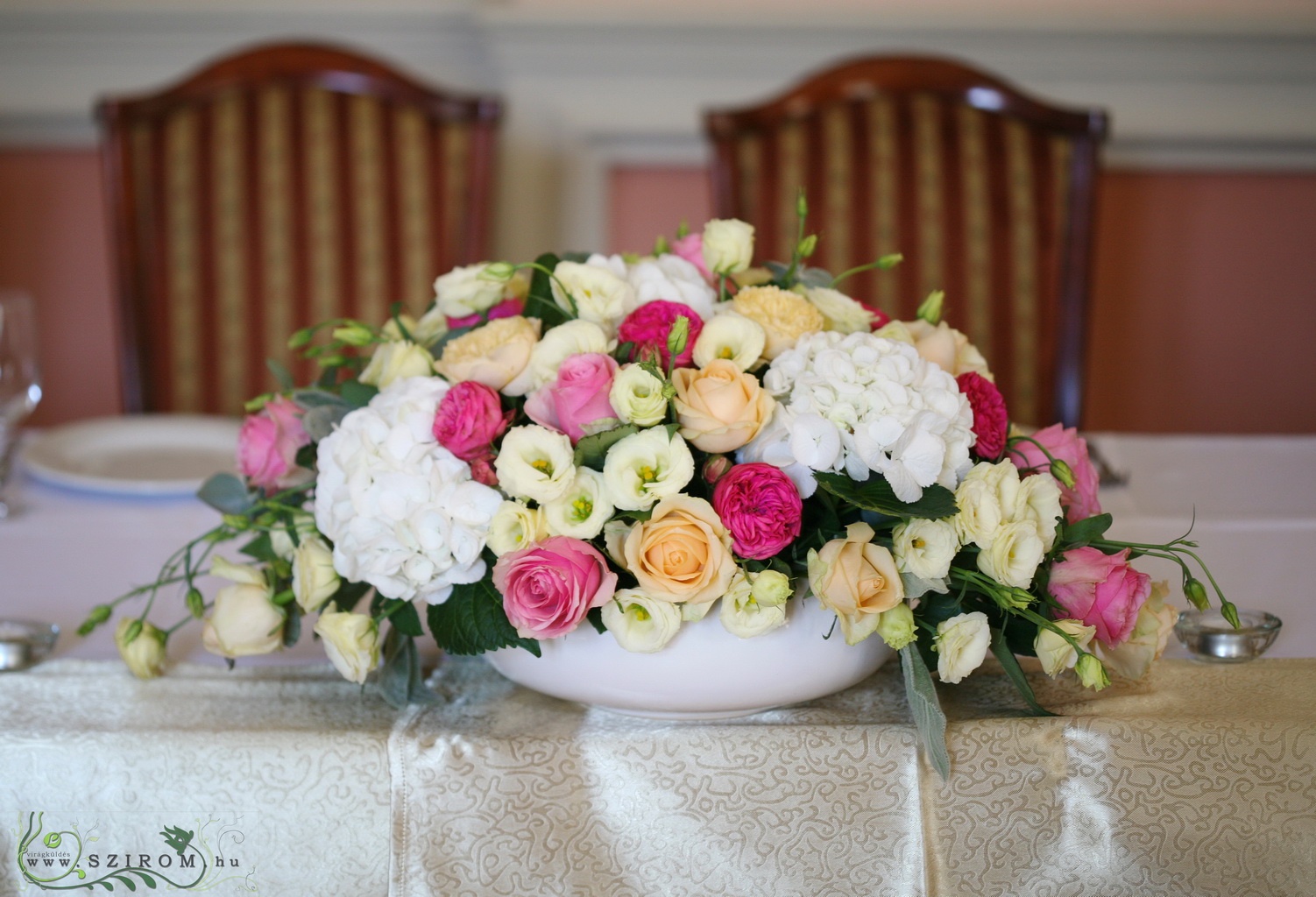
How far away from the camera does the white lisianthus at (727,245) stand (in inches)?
26.7

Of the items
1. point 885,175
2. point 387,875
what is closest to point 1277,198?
point 885,175

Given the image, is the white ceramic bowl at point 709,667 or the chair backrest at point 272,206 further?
the chair backrest at point 272,206

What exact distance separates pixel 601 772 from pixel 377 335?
287 mm

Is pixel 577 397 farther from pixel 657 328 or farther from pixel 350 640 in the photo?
pixel 350 640

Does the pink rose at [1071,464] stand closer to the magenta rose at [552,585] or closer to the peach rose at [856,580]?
the peach rose at [856,580]

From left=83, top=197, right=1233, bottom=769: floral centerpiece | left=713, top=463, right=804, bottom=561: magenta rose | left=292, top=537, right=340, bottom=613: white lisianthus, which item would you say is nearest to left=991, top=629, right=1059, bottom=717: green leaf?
left=83, top=197, right=1233, bottom=769: floral centerpiece

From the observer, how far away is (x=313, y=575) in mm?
634

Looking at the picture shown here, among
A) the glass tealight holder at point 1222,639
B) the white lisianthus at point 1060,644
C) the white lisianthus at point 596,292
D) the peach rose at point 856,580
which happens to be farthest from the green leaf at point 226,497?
the glass tealight holder at point 1222,639

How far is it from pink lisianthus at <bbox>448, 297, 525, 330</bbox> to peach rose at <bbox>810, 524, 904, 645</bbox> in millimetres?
240

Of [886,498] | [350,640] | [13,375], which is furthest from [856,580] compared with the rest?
[13,375]

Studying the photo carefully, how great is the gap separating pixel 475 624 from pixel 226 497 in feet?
0.74

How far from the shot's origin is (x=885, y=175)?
1.52 m

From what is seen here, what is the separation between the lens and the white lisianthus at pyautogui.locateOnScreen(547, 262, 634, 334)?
2.08ft

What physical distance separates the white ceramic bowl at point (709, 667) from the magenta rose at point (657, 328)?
14cm
